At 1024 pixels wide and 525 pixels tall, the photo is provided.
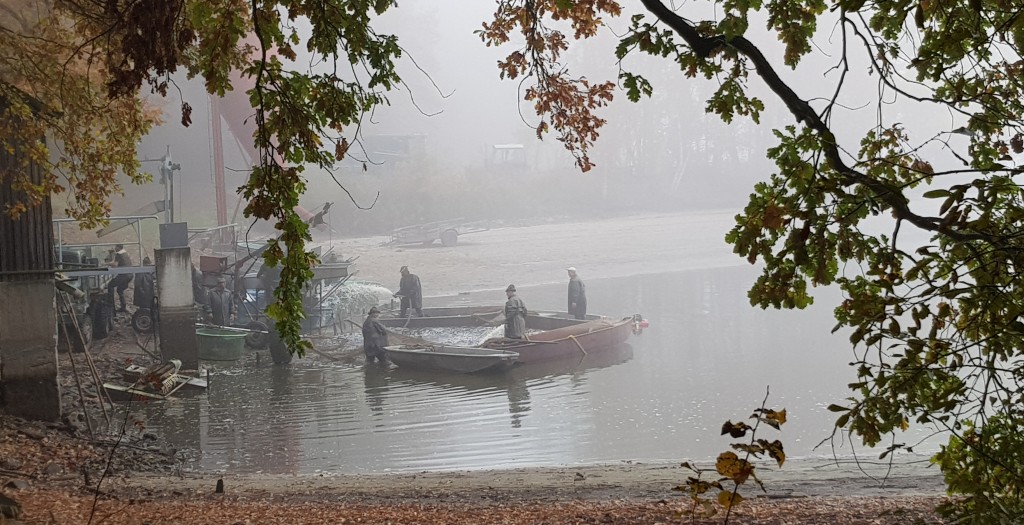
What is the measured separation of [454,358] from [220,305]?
267 inches

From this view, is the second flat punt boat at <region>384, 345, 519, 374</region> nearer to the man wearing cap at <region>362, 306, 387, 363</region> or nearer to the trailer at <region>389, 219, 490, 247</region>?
the man wearing cap at <region>362, 306, 387, 363</region>

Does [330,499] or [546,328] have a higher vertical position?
[546,328]

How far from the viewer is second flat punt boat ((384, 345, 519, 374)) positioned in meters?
20.2

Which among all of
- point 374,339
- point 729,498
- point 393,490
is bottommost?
point 393,490

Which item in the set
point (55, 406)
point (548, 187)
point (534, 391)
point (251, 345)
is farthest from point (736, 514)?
point (548, 187)

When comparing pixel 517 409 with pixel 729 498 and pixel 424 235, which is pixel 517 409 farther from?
pixel 424 235

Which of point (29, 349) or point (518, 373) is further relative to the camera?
point (518, 373)

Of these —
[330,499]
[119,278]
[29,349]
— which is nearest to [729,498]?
[330,499]

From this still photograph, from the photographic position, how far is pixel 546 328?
2575 centimetres

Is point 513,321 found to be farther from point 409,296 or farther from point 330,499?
point 330,499

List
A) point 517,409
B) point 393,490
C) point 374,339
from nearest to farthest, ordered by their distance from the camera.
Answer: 1. point 393,490
2. point 517,409
3. point 374,339

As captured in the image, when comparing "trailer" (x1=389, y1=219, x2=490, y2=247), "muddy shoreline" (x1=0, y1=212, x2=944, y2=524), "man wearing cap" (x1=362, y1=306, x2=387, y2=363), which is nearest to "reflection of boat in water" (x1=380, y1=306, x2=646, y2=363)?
"man wearing cap" (x1=362, y1=306, x2=387, y2=363)

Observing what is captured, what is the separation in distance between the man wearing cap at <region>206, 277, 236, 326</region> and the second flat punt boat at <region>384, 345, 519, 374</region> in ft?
15.9

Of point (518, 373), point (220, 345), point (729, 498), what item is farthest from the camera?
point (518, 373)
